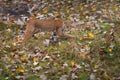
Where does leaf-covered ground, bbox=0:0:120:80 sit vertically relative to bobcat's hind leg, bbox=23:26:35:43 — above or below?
below

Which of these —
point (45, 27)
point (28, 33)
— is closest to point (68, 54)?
point (45, 27)

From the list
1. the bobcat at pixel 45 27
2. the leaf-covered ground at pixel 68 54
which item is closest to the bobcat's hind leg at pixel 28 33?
the bobcat at pixel 45 27

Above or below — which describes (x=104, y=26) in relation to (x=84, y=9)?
below

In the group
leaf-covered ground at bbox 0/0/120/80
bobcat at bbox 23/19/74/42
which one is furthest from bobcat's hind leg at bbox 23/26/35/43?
leaf-covered ground at bbox 0/0/120/80

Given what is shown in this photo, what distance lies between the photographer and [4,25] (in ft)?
39.9

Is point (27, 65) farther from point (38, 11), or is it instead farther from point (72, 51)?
point (38, 11)

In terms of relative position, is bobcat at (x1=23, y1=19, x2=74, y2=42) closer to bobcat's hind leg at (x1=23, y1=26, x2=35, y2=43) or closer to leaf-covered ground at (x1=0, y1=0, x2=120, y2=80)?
bobcat's hind leg at (x1=23, y1=26, x2=35, y2=43)

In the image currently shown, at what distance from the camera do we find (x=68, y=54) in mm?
9320

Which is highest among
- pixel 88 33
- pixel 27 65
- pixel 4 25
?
pixel 4 25

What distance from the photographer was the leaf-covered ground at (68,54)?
855 centimetres

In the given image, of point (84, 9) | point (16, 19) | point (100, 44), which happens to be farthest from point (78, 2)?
point (100, 44)

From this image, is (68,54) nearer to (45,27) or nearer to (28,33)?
(45,27)

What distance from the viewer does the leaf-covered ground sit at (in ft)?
28.1

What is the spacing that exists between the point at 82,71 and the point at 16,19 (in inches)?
198
